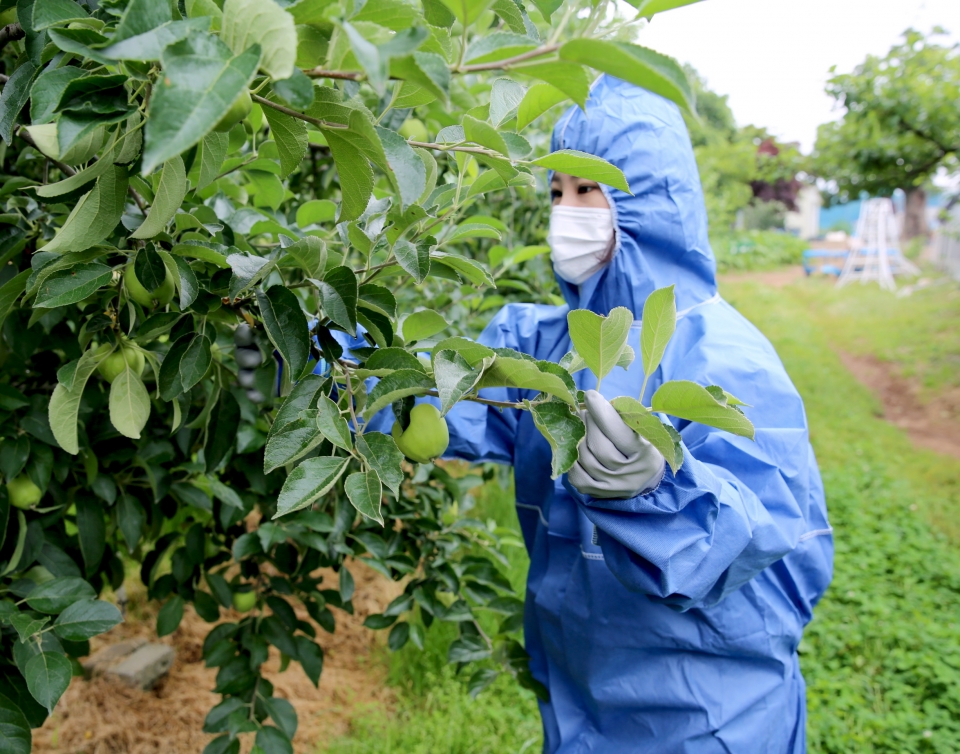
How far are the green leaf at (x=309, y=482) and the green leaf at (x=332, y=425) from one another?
0.06 feet

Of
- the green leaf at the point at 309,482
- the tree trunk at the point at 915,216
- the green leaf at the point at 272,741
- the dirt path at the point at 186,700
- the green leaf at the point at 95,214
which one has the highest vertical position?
the green leaf at the point at 95,214

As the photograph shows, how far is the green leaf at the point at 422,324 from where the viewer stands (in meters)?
0.88

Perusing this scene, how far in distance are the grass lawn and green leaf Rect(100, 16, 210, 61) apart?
208cm

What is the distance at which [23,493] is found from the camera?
993mm

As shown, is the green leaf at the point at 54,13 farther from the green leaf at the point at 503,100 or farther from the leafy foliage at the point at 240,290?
the green leaf at the point at 503,100

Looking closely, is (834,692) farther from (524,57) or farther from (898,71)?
(898,71)

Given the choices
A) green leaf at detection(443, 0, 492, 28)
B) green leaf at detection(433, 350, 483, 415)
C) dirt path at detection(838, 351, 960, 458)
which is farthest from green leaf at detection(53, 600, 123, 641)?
dirt path at detection(838, 351, 960, 458)

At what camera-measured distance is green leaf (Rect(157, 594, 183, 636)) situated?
1393 mm

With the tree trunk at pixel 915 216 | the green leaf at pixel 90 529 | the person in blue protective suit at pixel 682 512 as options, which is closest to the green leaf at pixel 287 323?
the person in blue protective suit at pixel 682 512

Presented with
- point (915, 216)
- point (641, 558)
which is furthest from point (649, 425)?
point (915, 216)

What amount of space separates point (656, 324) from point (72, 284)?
556 mm

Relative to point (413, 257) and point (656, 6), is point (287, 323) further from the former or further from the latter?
point (656, 6)

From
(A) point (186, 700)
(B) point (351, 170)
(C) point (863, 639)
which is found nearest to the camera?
(B) point (351, 170)

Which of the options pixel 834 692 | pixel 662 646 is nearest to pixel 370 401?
pixel 662 646
